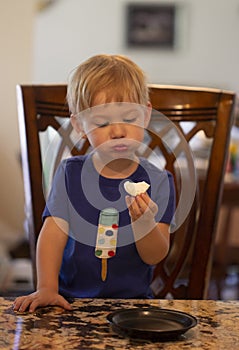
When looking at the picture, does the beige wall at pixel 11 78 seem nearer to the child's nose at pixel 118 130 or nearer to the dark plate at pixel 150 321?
the child's nose at pixel 118 130

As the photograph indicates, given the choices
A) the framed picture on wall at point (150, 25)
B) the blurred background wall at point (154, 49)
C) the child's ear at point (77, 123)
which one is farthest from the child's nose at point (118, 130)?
the framed picture on wall at point (150, 25)

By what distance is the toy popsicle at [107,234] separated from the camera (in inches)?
44.7

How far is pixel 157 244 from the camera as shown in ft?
3.77

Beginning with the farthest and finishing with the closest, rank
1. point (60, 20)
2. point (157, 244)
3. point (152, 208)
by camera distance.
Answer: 1. point (60, 20)
2. point (157, 244)
3. point (152, 208)

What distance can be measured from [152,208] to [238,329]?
8.2 inches

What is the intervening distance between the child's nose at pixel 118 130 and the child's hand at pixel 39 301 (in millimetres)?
275

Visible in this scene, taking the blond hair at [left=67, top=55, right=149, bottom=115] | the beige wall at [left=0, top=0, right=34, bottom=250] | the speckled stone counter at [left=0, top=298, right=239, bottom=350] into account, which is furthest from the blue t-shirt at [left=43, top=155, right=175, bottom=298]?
the beige wall at [left=0, top=0, right=34, bottom=250]

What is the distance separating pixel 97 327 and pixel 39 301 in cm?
11

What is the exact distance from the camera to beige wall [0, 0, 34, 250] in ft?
13.1

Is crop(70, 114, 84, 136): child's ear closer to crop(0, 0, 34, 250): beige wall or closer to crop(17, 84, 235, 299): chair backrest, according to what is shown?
crop(17, 84, 235, 299): chair backrest

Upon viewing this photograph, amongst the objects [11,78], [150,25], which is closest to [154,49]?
[150,25]

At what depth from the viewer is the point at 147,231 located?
1.11 meters

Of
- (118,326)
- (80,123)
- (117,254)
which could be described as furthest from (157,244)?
(118,326)

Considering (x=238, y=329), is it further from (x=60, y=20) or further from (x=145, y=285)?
(x=60, y=20)
